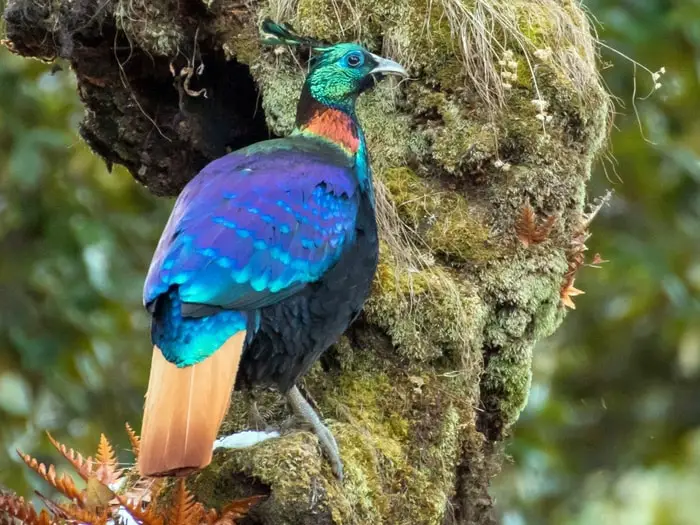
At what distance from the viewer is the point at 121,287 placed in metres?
6.21

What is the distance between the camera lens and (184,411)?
299 centimetres

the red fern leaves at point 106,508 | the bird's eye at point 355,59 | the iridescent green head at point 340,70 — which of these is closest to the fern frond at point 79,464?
the red fern leaves at point 106,508

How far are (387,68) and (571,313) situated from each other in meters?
3.94

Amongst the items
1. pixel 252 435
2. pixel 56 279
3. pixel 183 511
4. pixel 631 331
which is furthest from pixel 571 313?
pixel 183 511

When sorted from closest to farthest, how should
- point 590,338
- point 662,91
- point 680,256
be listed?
1. point 662,91
2. point 680,256
3. point 590,338

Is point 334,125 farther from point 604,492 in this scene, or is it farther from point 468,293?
point 604,492

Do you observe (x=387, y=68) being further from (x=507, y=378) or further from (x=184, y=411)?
(x=184, y=411)

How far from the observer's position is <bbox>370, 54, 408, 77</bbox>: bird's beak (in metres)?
4.01

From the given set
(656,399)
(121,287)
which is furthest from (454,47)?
(656,399)

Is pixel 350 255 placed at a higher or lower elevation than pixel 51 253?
higher

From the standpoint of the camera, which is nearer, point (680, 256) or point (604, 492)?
point (680, 256)

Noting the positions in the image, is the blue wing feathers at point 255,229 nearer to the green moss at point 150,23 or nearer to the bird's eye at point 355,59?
the bird's eye at point 355,59

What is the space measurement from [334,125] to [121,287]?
2540mm

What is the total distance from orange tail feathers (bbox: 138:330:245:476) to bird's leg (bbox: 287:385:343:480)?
34 centimetres
